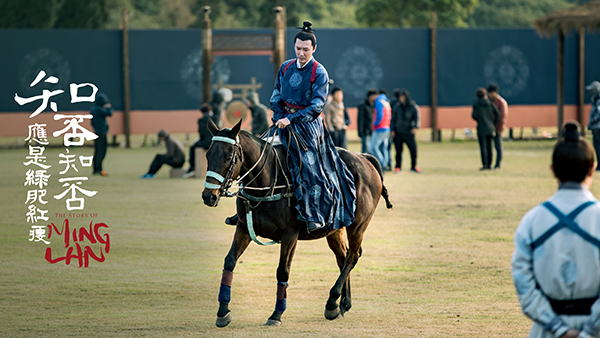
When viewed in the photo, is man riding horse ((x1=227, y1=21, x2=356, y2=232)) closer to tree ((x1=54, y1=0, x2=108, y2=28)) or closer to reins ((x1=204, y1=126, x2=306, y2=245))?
reins ((x1=204, y1=126, x2=306, y2=245))

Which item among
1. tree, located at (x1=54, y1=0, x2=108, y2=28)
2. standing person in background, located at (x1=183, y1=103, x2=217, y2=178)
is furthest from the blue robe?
tree, located at (x1=54, y1=0, x2=108, y2=28)

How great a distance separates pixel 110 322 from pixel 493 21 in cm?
5315

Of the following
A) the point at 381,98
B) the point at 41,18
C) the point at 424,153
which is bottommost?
the point at 424,153

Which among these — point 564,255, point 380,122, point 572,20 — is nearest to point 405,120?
point 380,122

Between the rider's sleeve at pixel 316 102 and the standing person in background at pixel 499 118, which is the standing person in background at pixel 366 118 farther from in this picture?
the rider's sleeve at pixel 316 102

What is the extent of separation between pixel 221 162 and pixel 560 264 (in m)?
2.86

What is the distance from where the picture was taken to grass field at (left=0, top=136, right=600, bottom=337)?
20.5 ft

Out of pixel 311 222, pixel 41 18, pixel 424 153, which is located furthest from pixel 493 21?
pixel 311 222

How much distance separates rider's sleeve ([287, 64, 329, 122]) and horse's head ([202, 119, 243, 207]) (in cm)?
59

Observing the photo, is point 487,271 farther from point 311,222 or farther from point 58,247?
point 58,247

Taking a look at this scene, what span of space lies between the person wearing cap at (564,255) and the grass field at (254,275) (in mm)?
2455

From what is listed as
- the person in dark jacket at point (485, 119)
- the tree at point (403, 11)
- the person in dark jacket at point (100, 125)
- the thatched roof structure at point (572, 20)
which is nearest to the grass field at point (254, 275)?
the person in dark jacket at point (100, 125)

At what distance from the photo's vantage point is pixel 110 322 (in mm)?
6297

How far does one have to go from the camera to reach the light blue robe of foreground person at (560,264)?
3.46m
